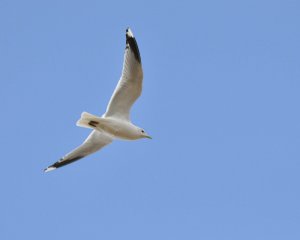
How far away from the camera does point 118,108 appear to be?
747 inches

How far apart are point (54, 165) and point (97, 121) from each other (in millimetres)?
2067

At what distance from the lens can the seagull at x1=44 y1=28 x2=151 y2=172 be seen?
60.5 feet

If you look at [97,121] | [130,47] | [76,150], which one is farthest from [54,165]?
[130,47]

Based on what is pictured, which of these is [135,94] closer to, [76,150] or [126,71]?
[126,71]

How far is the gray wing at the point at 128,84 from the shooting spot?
1842 centimetres

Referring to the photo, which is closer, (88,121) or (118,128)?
(88,121)

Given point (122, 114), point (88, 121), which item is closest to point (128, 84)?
point (122, 114)

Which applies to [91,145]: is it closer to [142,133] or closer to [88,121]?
[142,133]

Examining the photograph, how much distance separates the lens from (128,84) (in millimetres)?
18547

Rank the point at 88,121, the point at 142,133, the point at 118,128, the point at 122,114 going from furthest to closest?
the point at 142,133, the point at 122,114, the point at 118,128, the point at 88,121

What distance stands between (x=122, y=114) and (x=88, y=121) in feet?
2.82

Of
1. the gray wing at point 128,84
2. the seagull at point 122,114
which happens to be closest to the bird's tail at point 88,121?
the seagull at point 122,114

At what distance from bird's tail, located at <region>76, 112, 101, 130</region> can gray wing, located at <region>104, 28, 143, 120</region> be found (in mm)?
474

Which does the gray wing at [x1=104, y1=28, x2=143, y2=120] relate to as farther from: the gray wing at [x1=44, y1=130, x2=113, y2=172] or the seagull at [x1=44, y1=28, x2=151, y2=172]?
the gray wing at [x1=44, y1=130, x2=113, y2=172]
